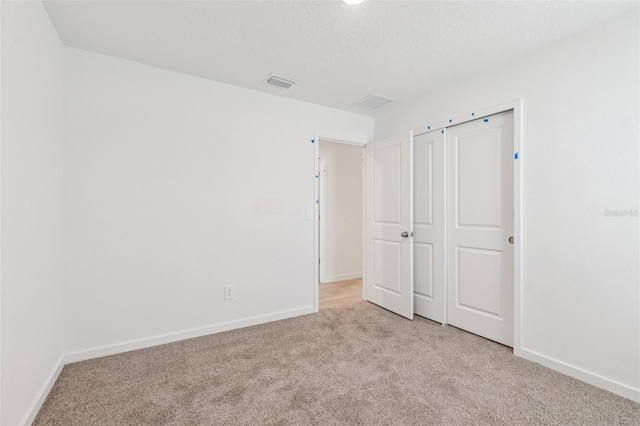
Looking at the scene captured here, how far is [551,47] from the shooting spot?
7.11 feet

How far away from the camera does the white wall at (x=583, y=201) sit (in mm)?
1835

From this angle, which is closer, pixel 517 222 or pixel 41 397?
pixel 41 397

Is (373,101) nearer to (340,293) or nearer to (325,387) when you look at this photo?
(340,293)

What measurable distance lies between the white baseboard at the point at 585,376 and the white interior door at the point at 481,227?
216 mm

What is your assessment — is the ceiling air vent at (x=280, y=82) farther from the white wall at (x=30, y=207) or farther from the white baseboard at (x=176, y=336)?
the white baseboard at (x=176, y=336)

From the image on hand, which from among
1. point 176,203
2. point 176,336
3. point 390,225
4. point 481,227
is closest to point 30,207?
point 176,203

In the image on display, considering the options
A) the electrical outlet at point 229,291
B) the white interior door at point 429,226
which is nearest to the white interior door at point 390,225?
the white interior door at point 429,226

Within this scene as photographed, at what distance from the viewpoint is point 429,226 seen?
10.3ft

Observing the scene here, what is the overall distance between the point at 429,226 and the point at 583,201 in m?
1.31

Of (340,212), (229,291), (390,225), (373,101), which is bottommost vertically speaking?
(229,291)

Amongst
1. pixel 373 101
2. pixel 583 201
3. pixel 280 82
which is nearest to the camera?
pixel 583 201

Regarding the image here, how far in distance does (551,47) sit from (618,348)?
210 centimetres

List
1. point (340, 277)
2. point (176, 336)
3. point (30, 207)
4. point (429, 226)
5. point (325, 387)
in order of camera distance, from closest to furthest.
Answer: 1. point (30, 207)
2. point (325, 387)
3. point (176, 336)
4. point (429, 226)
5. point (340, 277)

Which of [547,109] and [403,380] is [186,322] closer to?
[403,380]
